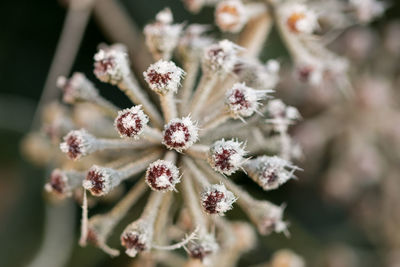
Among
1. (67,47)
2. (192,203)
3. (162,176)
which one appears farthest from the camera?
(67,47)

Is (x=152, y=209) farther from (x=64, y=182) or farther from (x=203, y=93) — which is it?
(x=203, y=93)

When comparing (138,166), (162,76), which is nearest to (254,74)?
(162,76)

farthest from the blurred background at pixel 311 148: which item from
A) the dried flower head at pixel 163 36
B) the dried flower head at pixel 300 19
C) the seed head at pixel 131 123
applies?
the seed head at pixel 131 123

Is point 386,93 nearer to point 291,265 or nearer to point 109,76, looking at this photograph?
point 291,265

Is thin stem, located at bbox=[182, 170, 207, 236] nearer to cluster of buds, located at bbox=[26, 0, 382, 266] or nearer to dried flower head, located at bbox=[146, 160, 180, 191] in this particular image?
cluster of buds, located at bbox=[26, 0, 382, 266]

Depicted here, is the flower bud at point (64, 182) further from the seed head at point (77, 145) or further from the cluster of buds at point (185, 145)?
the seed head at point (77, 145)

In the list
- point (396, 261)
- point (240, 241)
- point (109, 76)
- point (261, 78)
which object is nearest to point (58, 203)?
point (240, 241)

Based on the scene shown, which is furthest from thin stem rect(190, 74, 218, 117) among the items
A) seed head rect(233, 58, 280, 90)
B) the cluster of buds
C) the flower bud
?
the flower bud
